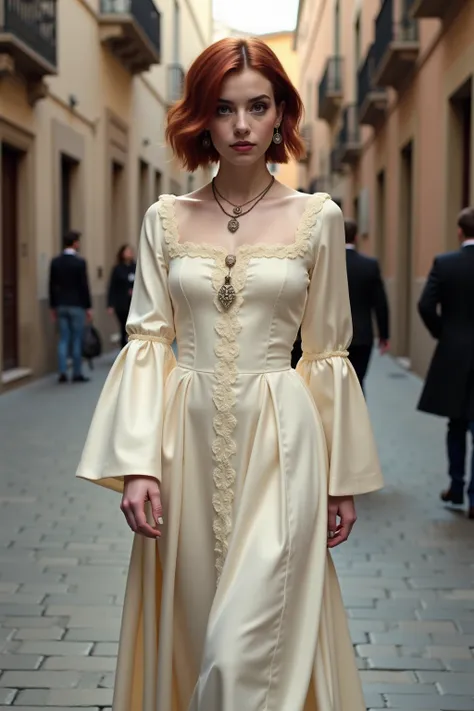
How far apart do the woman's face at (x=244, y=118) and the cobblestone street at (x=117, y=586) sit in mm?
1901

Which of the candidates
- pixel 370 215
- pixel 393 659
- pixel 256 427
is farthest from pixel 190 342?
pixel 370 215

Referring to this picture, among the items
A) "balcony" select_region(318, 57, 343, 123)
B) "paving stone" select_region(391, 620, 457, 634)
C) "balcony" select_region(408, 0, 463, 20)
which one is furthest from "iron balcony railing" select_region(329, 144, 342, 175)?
"paving stone" select_region(391, 620, 457, 634)

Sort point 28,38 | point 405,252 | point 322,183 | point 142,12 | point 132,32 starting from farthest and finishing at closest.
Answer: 1. point 322,183
2. point 142,12
3. point 132,32
4. point 405,252
5. point 28,38

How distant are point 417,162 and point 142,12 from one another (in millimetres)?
7007

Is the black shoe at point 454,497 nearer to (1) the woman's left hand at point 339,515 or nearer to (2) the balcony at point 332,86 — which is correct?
(1) the woman's left hand at point 339,515

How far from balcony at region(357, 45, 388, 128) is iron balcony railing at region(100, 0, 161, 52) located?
411 cm

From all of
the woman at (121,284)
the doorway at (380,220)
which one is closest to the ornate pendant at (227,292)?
the woman at (121,284)

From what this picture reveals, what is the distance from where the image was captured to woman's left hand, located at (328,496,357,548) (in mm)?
2514

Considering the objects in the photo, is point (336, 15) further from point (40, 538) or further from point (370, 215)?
point (40, 538)

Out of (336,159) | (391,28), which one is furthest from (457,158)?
(336,159)

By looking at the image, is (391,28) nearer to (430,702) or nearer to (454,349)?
(454,349)

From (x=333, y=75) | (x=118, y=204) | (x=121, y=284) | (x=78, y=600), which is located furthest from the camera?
(x=333, y=75)

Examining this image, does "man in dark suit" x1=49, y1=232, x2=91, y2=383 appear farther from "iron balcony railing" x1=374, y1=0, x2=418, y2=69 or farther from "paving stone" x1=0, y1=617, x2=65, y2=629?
"paving stone" x1=0, y1=617, x2=65, y2=629

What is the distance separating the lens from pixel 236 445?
242 cm
